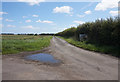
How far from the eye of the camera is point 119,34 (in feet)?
30.7

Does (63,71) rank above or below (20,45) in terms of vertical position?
below

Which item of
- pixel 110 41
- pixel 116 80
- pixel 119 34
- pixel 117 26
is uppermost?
pixel 117 26

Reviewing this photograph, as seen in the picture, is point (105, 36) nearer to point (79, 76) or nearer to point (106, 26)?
point (106, 26)

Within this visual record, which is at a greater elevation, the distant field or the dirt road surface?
the distant field

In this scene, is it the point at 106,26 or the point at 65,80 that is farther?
the point at 106,26

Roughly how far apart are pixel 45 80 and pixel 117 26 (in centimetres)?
936

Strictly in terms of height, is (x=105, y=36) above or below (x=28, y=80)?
above

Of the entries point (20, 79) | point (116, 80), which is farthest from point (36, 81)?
point (116, 80)

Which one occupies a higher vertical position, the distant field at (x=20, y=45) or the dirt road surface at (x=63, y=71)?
the distant field at (x=20, y=45)

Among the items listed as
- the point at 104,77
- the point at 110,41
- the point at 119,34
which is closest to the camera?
the point at 104,77

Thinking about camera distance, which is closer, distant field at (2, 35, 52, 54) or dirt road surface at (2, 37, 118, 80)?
dirt road surface at (2, 37, 118, 80)

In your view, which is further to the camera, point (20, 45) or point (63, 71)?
point (20, 45)

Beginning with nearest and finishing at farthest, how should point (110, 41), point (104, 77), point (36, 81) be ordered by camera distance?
1. point (36, 81)
2. point (104, 77)
3. point (110, 41)

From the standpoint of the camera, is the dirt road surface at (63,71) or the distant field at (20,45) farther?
the distant field at (20,45)
